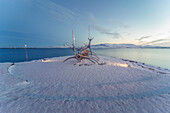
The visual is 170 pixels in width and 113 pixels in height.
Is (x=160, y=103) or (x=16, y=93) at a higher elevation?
(x=16, y=93)

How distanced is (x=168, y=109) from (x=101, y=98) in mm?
1729

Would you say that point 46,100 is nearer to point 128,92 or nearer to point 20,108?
point 20,108

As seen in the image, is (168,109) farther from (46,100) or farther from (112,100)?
(46,100)

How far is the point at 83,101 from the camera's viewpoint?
2.02m

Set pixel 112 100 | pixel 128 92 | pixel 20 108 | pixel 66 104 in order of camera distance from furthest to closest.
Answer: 1. pixel 128 92
2. pixel 112 100
3. pixel 66 104
4. pixel 20 108

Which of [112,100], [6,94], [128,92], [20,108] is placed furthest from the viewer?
[128,92]

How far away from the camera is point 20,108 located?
1.70 meters

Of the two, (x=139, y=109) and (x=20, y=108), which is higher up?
(x=20, y=108)

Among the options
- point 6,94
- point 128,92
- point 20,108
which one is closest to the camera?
point 20,108

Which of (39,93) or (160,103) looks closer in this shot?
(160,103)

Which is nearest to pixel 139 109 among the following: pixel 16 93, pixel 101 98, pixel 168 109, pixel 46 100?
pixel 168 109

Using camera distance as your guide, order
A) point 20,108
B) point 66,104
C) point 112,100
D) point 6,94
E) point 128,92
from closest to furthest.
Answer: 1. point 20,108
2. point 66,104
3. point 112,100
4. point 6,94
5. point 128,92

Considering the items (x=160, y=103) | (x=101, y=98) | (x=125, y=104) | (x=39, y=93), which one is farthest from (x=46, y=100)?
(x=160, y=103)

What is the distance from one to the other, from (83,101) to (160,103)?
2270 millimetres
